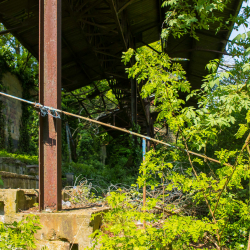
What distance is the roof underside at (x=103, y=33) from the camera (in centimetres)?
879

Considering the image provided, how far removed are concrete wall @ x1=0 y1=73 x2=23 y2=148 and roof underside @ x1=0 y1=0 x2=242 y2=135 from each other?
7.92 ft

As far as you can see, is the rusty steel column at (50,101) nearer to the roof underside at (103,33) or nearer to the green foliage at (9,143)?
the roof underside at (103,33)

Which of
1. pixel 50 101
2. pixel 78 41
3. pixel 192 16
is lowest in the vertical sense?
pixel 50 101

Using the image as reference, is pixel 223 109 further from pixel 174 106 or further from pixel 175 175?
pixel 175 175

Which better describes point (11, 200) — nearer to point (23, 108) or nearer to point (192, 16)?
point (192, 16)

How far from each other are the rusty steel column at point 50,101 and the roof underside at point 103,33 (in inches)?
143

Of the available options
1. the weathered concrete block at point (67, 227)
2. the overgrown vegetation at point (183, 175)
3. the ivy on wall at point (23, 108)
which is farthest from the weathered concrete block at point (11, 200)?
the ivy on wall at point (23, 108)

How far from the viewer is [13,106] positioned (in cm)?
1315

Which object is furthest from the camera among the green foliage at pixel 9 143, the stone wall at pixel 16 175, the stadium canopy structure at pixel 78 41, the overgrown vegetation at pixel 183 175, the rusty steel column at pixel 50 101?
the green foliage at pixel 9 143

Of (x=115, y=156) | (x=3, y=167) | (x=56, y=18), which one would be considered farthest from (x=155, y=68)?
(x=115, y=156)

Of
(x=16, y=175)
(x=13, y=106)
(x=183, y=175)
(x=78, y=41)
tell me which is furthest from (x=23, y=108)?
(x=183, y=175)

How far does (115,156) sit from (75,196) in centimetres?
902

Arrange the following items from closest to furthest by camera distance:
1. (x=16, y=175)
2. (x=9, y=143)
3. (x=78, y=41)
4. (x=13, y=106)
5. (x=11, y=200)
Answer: (x=11, y=200) → (x=16, y=175) → (x=78, y=41) → (x=9, y=143) → (x=13, y=106)

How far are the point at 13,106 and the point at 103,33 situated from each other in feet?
20.3
